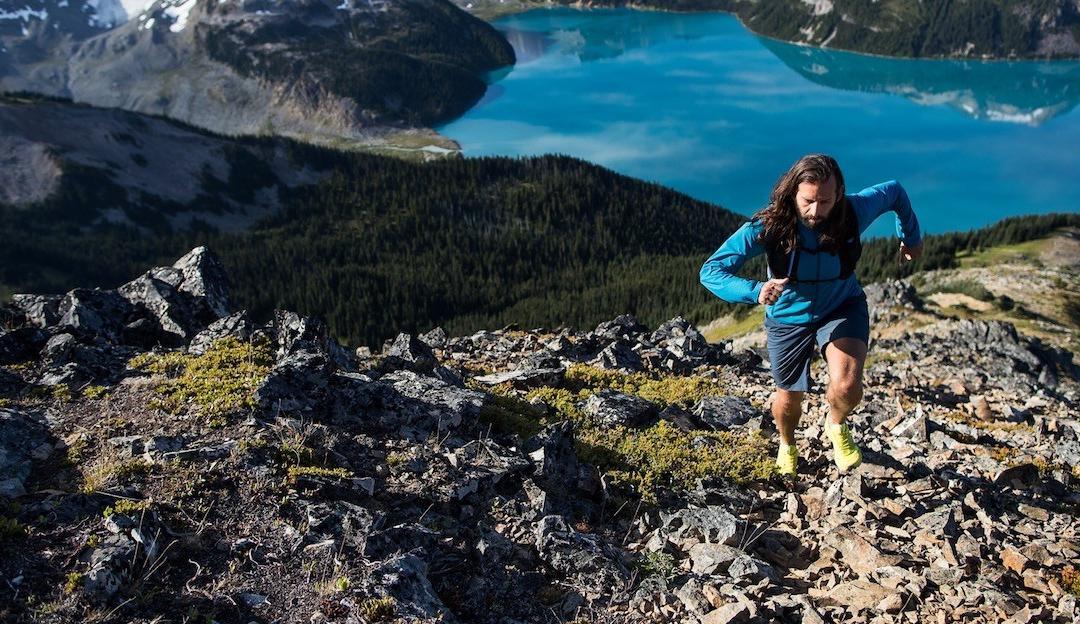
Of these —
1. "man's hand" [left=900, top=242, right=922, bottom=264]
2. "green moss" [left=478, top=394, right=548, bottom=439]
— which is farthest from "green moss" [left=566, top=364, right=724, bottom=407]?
"man's hand" [left=900, top=242, right=922, bottom=264]

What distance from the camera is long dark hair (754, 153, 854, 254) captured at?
912 centimetres

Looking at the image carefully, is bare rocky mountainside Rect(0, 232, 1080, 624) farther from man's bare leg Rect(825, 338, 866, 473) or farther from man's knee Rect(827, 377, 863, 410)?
man's knee Rect(827, 377, 863, 410)

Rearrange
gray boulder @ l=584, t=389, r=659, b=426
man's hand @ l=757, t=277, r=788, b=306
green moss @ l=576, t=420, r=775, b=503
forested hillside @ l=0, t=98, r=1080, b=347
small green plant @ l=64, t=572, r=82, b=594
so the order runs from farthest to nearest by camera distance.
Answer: forested hillside @ l=0, t=98, r=1080, b=347, gray boulder @ l=584, t=389, r=659, b=426, green moss @ l=576, t=420, r=775, b=503, man's hand @ l=757, t=277, r=788, b=306, small green plant @ l=64, t=572, r=82, b=594

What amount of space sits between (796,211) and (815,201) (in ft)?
0.93

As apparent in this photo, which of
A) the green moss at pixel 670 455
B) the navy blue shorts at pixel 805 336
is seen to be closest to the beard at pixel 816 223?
the navy blue shorts at pixel 805 336

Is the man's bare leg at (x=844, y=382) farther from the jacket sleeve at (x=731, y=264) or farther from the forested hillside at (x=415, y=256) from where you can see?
the forested hillside at (x=415, y=256)

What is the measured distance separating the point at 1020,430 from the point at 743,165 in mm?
192728

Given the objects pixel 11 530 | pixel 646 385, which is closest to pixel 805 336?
pixel 646 385

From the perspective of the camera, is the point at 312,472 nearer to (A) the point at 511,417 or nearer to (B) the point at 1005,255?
(A) the point at 511,417

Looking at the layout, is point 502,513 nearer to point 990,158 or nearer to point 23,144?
point 990,158

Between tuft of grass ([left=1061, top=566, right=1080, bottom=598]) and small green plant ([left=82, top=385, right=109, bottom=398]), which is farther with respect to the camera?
small green plant ([left=82, top=385, right=109, bottom=398])

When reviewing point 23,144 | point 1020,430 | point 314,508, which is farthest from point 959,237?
point 23,144

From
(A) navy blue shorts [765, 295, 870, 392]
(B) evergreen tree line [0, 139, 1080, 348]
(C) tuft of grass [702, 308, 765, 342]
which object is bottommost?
(B) evergreen tree line [0, 139, 1080, 348]

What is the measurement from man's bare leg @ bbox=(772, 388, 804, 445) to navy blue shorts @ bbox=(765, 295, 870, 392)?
11.0 inches
